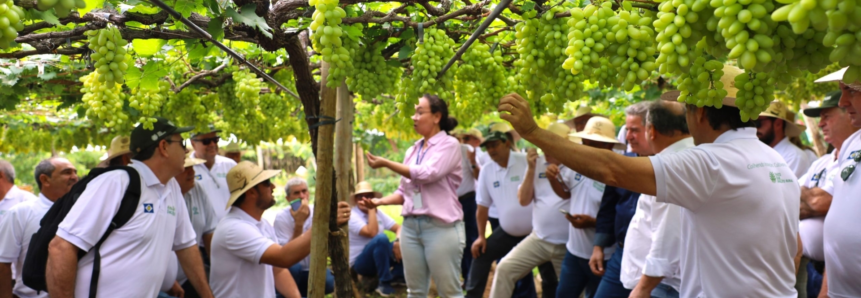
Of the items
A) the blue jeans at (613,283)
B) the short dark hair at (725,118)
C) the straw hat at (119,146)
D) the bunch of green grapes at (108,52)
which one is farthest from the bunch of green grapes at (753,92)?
the straw hat at (119,146)

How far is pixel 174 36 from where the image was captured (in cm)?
240

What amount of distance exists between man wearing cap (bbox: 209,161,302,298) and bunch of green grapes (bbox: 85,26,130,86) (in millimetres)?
1590

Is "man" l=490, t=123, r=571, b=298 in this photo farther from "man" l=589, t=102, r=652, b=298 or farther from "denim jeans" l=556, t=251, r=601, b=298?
"man" l=589, t=102, r=652, b=298

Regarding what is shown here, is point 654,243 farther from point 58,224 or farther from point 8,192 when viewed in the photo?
point 8,192

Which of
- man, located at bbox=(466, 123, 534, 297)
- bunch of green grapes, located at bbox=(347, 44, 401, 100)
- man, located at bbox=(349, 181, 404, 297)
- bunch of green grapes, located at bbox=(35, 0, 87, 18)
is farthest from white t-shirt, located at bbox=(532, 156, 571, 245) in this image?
bunch of green grapes, located at bbox=(35, 0, 87, 18)

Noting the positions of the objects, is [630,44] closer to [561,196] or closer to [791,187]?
[791,187]

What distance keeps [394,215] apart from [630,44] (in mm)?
14332

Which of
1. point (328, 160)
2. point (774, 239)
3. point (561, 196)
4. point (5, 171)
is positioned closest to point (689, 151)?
point (774, 239)

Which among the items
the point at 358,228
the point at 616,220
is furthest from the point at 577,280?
the point at 358,228

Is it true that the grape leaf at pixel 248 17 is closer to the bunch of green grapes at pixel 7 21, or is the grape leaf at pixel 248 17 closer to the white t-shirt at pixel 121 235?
the bunch of green grapes at pixel 7 21

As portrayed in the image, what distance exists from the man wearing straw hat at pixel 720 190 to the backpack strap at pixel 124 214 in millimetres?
1971

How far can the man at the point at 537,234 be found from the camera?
4914 millimetres

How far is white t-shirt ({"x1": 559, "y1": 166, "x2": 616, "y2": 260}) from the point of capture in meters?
4.39

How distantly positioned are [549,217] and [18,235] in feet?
12.0
